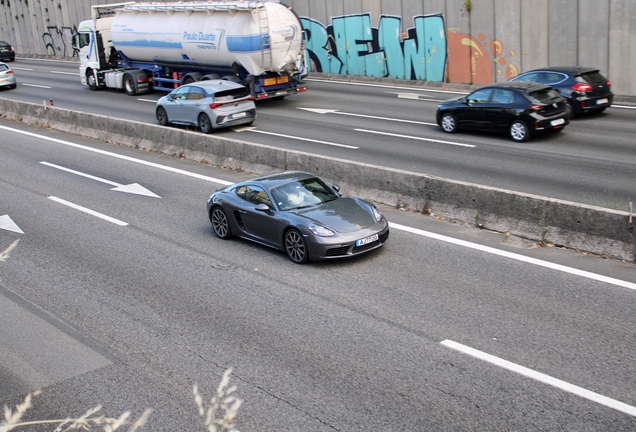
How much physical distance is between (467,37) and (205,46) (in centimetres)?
1088

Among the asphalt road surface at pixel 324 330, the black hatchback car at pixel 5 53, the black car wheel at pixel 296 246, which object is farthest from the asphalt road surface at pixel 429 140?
the black hatchback car at pixel 5 53

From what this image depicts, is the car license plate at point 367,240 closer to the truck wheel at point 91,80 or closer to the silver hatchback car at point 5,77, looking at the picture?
the truck wheel at point 91,80

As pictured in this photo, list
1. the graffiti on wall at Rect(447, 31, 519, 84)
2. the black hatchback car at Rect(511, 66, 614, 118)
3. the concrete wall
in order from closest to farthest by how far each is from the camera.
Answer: the black hatchback car at Rect(511, 66, 614, 118), the concrete wall, the graffiti on wall at Rect(447, 31, 519, 84)

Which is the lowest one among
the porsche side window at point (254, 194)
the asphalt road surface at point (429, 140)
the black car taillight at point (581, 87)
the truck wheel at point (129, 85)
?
the asphalt road surface at point (429, 140)

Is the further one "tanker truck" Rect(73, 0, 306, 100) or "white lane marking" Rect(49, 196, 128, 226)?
"tanker truck" Rect(73, 0, 306, 100)

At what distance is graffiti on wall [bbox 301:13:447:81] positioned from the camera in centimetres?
3067

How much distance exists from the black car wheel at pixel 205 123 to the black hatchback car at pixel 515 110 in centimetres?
768

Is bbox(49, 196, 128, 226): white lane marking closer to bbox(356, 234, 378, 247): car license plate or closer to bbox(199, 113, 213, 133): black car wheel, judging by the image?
bbox(356, 234, 378, 247): car license plate

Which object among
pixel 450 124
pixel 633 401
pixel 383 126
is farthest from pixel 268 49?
pixel 633 401

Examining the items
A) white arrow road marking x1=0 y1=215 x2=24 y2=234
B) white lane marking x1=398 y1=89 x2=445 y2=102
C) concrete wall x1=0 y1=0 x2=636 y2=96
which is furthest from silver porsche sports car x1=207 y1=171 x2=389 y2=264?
concrete wall x1=0 y1=0 x2=636 y2=96

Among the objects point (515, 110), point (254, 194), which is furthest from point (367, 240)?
point (515, 110)

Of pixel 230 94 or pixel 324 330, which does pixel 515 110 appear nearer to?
pixel 230 94

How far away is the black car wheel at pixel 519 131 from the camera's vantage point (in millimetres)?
18703

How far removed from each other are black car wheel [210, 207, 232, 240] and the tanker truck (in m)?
14.7
